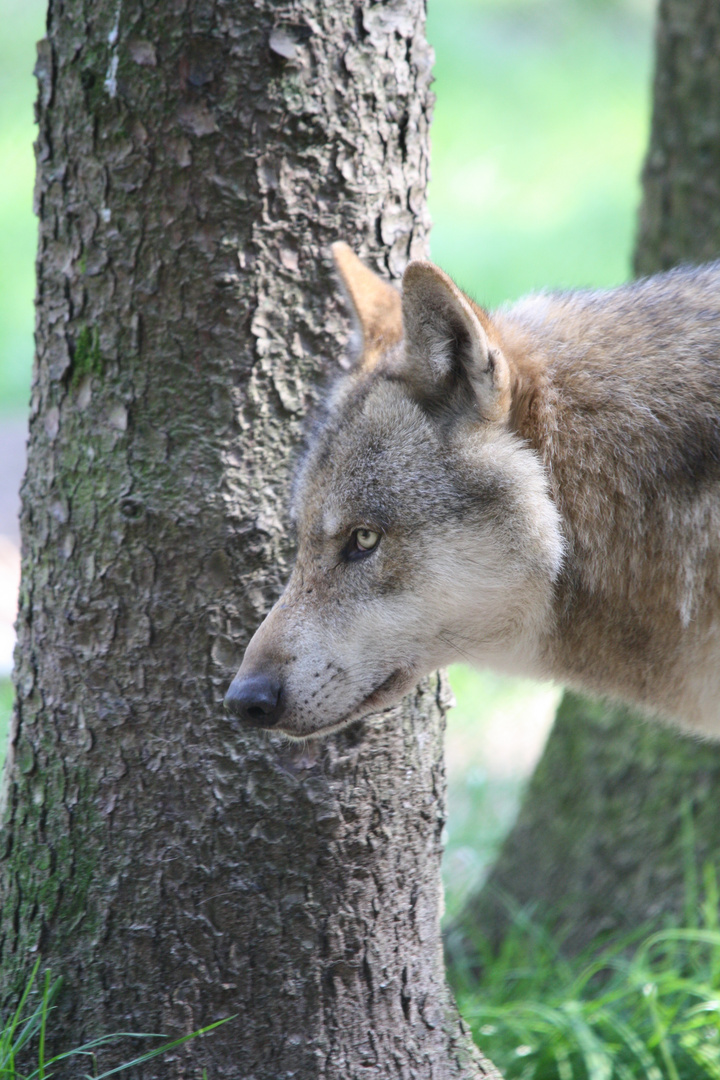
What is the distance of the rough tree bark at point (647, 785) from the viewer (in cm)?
429

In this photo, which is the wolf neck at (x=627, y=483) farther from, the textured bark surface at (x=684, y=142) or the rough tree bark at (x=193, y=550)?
the textured bark surface at (x=684, y=142)

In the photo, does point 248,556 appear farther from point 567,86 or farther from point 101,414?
point 567,86

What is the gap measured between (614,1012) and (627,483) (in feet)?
7.03

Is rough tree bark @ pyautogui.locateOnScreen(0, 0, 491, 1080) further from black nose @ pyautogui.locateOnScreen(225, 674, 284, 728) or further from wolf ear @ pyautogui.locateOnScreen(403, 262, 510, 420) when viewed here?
wolf ear @ pyautogui.locateOnScreen(403, 262, 510, 420)

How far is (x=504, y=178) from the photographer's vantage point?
15469 mm

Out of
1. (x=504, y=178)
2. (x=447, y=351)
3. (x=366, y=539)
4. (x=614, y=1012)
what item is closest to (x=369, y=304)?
(x=447, y=351)

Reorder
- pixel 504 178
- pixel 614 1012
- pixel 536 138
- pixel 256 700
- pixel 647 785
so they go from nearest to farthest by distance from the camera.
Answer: pixel 256 700
pixel 614 1012
pixel 647 785
pixel 504 178
pixel 536 138

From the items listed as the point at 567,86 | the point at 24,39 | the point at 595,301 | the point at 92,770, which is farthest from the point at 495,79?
the point at 92,770

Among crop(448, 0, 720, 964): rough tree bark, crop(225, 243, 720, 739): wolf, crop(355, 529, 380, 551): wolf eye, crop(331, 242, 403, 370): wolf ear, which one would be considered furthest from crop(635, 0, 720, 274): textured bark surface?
crop(355, 529, 380, 551): wolf eye

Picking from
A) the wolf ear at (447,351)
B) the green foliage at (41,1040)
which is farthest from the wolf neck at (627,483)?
the green foliage at (41,1040)

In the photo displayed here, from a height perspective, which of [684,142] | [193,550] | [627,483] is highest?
[684,142]

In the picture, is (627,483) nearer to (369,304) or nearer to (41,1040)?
(369,304)

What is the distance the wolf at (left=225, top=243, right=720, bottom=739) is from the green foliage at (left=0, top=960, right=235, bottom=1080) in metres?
0.94

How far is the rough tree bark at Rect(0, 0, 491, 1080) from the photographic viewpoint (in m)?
2.56
